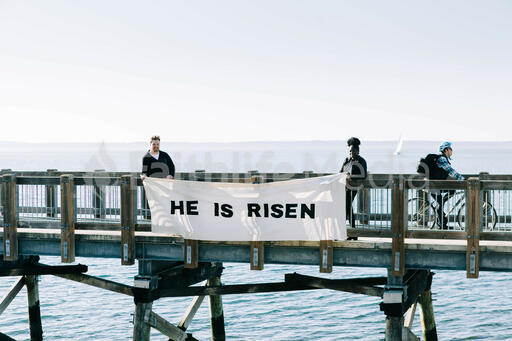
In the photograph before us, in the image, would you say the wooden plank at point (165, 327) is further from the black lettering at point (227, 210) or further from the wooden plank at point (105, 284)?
the black lettering at point (227, 210)

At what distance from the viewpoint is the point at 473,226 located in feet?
38.3

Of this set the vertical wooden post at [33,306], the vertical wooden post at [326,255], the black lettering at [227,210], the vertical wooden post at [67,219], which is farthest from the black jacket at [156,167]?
the vertical wooden post at [33,306]

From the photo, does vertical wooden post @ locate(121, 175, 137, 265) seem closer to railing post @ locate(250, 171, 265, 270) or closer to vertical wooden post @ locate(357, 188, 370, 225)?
railing post @ locate(250, 171, 265, 270)

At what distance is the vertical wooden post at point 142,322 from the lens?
13531 millimetres

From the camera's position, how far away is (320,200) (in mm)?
12289

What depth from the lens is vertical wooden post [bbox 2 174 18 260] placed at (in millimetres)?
13984

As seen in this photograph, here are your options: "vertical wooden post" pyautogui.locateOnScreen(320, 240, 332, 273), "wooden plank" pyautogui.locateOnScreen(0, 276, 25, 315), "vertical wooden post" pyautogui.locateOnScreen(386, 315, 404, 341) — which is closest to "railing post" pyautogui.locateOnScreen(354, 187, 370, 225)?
"vertical wooden post" pyautogui.locateOnScreen(320, 240, 332, 273)

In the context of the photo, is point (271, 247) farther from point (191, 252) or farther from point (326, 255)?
point (191, 252)

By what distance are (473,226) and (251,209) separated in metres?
3.76

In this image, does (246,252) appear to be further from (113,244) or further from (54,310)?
(54,310)

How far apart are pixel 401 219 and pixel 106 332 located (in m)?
13.6

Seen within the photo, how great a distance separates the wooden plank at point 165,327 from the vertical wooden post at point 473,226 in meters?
5.97

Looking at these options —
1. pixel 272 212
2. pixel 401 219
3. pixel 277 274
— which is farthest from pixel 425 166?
pixel 277 274

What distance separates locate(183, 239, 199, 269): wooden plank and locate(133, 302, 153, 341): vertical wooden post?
53.8 inches
